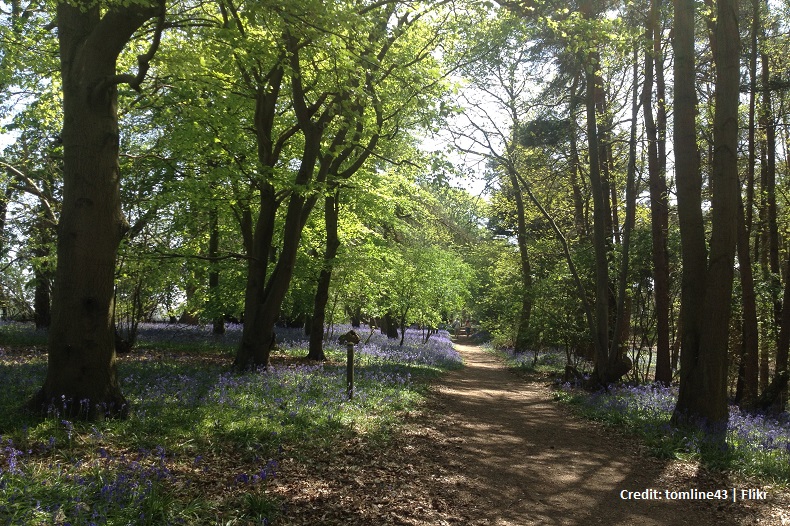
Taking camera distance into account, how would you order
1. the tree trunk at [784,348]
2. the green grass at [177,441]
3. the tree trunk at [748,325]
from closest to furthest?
1. the green grass at [177,441]
2. the tree trunk at [784,348]
3. the tree trunk at [748,325]

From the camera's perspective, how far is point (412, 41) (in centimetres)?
1289

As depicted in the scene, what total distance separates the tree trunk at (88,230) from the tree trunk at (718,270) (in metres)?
8.63

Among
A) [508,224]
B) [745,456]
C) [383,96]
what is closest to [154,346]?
[383,96]

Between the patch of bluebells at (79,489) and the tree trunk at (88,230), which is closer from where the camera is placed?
the patch of bluebells at (79,489)

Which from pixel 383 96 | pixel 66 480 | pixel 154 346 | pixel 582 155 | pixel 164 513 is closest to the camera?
pixel 164 513

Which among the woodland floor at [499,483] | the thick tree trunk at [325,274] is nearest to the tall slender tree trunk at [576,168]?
the thick tree trunk at [325,274]

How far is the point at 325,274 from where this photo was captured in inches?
618

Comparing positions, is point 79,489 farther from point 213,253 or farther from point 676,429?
point 213,253

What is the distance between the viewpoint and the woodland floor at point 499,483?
4.91 m

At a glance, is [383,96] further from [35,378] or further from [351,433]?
[35,378]

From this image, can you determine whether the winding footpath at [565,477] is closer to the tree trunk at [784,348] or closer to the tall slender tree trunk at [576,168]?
the tree trunk at [784,348]

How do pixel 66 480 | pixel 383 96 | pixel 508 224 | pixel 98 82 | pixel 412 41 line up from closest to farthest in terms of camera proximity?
pixel 66 480 < pixel 98 82 < pixel 383 96 < pixel 412 41 < pixel 508 224

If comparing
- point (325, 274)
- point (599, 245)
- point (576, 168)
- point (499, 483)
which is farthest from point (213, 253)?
point (576, 168)

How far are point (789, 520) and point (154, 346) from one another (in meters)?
16.3
